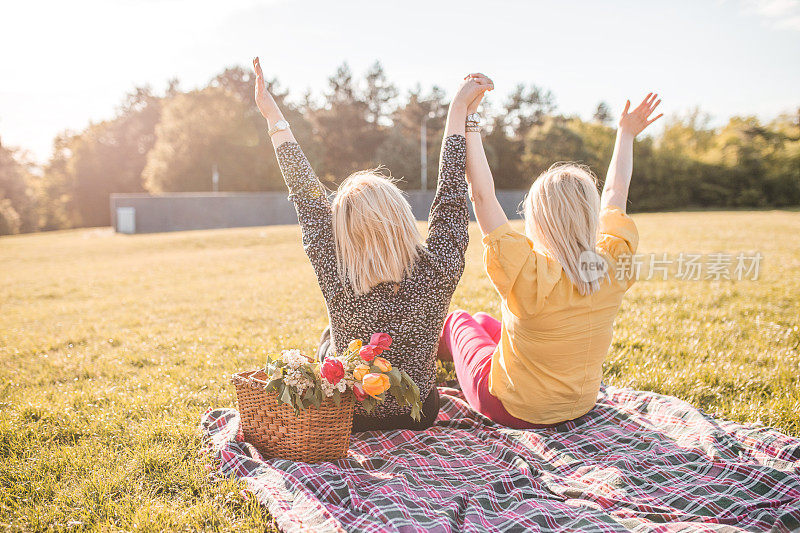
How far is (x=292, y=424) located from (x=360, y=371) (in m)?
0.41

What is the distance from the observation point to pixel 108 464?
2717mm

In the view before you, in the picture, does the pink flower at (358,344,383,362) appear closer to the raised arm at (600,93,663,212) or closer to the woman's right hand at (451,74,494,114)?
the woman's right hand at (451,74,494,114)

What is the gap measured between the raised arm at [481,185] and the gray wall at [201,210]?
19.3m

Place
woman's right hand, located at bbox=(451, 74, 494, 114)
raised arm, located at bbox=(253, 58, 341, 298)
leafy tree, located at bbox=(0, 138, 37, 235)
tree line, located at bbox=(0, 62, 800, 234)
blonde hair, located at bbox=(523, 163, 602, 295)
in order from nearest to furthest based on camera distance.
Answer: blonde hair, located at bbox=(523, 163, 602, 295) → raised arm, located at bbox=(253, 58, 341, 298) → woman's right hand, located at bbox=(451, 74, 494, 114) → tree line, located at bbox=(0, 62, 800, 234) → leafy tree, located at bbox=(0, 138, 37, 235)

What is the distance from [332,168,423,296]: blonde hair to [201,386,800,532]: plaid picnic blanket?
2.81 feet

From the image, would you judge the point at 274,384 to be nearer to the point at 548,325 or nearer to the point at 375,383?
the point at 375,383

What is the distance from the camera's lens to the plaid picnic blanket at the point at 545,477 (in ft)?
6.83

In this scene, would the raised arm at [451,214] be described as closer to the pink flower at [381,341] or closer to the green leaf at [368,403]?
the pink flower at [381,341]

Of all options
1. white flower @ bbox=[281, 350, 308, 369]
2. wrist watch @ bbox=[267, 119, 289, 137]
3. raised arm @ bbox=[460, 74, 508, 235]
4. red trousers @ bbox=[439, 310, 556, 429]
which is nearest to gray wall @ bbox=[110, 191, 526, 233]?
red trousers @ bbox=[439, 310, 556, 429]

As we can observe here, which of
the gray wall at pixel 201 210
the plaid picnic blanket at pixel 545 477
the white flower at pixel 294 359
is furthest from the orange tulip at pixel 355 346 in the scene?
the gray wall at pixel 201 210

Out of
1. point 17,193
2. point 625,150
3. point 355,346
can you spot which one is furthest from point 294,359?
point 17,193

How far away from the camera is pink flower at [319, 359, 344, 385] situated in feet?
7.55

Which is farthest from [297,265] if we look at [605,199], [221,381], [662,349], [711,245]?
[711,245]

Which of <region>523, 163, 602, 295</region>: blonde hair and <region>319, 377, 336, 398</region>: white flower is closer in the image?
<region>319, 377, 336, 398</region>: white flower
